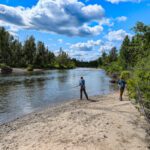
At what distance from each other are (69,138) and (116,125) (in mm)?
3034

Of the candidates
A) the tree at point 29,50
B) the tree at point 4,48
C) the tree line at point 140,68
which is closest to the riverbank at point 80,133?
the tree line at point 140,68

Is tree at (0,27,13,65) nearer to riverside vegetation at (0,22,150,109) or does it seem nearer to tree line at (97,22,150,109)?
riverside vegetation at (0,22,150,109)

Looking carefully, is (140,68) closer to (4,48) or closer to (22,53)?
(4,48)

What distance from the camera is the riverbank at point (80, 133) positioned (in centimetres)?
1140

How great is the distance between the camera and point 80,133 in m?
12.9

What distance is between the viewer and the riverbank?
11.4 m

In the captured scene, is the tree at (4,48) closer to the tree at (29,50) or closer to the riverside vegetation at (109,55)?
the riverside vegetation at (109,55)

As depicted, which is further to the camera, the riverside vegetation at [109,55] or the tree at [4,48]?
the tree at [4,48]

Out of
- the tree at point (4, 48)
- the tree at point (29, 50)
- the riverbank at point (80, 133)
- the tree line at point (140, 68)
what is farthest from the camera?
the tree at point (29, 50)

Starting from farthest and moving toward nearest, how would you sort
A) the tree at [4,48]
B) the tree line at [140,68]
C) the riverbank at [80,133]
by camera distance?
the tree at [4,48] < the tree line at [140,68] < the riverbank at [80,133]

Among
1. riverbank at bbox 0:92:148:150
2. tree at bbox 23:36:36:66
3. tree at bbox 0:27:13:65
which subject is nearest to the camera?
riverbank at bbox 0:92:148:150

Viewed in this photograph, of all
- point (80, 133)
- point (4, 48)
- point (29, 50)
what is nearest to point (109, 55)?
point (29, 50)

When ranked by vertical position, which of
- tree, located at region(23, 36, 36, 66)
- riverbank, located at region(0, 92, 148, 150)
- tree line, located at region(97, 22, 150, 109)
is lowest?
riverbank, located at region(0, 92, 148, 150)

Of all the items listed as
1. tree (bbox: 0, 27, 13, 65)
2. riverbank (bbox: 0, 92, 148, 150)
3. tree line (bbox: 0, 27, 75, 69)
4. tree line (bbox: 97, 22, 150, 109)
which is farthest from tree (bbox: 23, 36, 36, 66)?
riverbank (bbox: 0, 92, 148, 150)
